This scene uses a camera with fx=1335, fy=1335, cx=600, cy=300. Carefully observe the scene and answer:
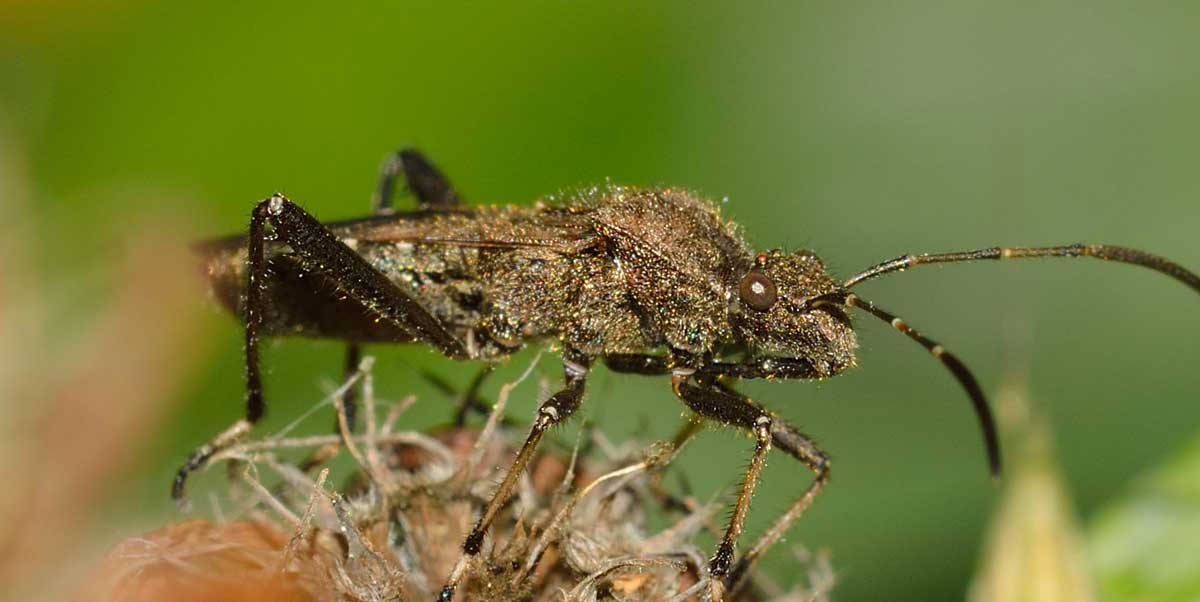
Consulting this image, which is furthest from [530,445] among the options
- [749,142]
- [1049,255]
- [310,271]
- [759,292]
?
[749,142]

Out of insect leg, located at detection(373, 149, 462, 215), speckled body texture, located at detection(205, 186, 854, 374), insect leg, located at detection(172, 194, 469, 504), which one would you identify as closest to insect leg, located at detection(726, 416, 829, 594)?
speckled body texture, located at detection(205, 186, 854, 374)

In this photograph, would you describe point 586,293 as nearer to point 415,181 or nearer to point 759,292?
point 759,292

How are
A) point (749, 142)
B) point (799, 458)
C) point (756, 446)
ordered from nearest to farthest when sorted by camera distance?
point (756, 446), point (799, 458), point (749, 142)

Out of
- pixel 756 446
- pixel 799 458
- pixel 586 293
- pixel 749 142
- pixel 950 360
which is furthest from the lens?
pixel 749 142

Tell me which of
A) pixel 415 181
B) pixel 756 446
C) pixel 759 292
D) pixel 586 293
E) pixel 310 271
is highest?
pixel 415 181

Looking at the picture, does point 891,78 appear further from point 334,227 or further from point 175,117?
point 175,117

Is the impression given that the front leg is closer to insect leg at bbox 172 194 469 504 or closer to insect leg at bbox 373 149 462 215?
insect leg at bbox 172 194 469 504

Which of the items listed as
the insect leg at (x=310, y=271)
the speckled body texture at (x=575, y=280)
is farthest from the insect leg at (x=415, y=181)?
the insect leg at (x=310, y=271)
